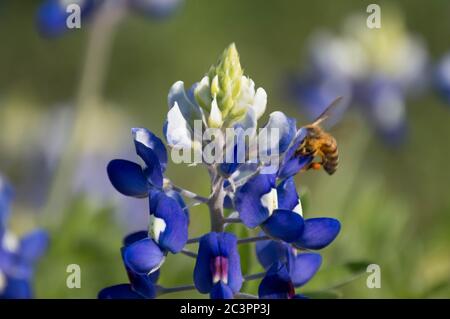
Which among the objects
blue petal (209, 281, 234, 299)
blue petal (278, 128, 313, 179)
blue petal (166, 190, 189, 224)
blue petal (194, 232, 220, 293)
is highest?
blue petal (278, 128, 313, 179)

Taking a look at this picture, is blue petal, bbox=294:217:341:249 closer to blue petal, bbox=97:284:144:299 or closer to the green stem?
blue petal, bbox=97:284:144:299

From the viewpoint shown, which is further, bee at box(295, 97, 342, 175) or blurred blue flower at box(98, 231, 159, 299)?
bee at box(295, 97, 342, 175)

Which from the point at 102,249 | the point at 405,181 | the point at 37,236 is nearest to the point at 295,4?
the point at 405,181

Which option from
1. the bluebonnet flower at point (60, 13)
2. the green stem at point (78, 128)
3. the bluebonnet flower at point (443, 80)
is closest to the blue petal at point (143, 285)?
the green stem at point (78, 128)

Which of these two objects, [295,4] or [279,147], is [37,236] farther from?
[295,4]

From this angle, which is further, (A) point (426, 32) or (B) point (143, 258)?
(A) point (426, 32)

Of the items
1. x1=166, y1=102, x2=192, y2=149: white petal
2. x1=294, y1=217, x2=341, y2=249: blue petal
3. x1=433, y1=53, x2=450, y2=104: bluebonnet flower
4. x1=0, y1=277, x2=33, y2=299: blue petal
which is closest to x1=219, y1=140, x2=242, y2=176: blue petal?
x1=166, y1=102, x2=192, y2=149: white petal

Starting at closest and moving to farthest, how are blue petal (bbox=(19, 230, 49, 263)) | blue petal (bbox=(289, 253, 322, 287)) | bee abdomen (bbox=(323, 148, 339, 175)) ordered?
blue petal (bbox=(289, 253, 322, 287)) → bee abdomen (bbox=(323, 148, 339, 175)) → blue petal (bbox=(19, 230, 49, 263))
